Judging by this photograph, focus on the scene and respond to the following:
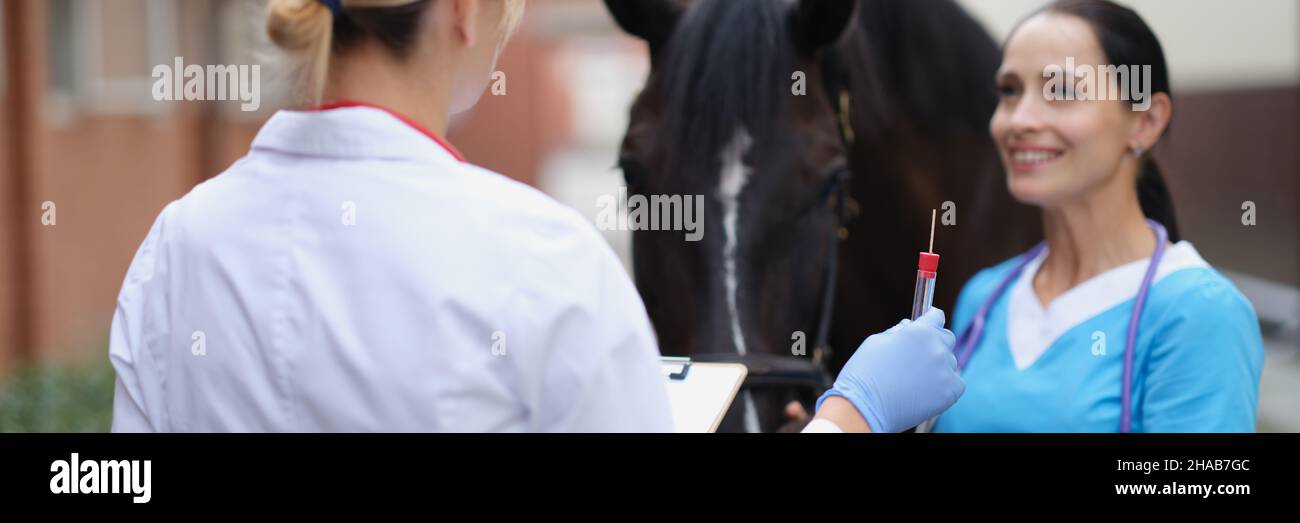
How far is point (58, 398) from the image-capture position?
607 cm

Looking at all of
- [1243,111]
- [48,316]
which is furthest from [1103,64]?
[48,316]

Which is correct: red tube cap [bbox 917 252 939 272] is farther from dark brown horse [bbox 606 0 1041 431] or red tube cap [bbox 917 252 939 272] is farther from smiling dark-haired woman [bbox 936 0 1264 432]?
dark brown horse [bbox 606 0 1041 431]

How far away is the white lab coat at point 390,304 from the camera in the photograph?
1.10 m

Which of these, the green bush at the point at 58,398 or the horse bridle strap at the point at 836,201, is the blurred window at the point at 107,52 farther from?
the horse bridle strap at the point at 836,201

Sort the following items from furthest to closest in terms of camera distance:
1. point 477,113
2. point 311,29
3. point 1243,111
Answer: point 477,113
point 1243,111
point 311,29

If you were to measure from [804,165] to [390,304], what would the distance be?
1405 millimetres

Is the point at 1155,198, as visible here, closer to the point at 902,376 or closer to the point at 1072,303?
the point at 1072,303

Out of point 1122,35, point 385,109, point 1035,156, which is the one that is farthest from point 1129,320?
point 385,109

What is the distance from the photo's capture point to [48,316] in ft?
23.9

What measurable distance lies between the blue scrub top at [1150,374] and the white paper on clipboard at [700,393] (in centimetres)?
68

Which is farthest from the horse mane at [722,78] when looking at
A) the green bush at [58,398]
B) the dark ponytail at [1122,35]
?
the green bush at [58,398]
